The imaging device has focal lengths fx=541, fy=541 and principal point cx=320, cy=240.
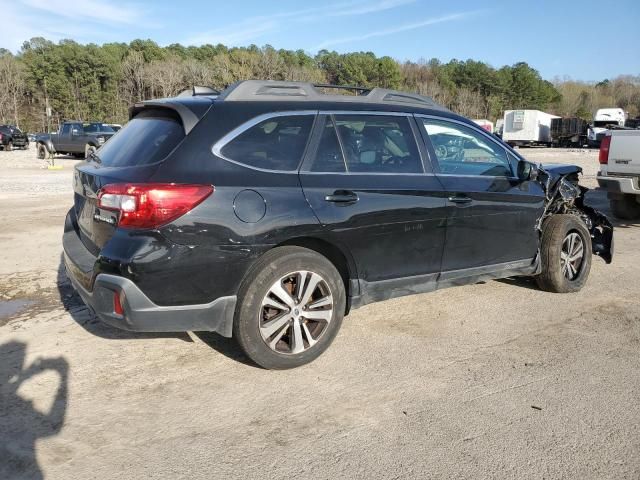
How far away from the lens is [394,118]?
4.18 m

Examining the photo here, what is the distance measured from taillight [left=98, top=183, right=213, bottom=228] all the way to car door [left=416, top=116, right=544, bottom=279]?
2064 millimetres

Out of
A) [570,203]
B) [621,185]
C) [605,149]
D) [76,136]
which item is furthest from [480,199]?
[76,136]

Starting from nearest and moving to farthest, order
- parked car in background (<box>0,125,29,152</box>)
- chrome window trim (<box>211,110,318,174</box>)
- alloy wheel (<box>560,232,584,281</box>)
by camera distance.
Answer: chrome window trim (<box>211,110,318,174</box>) < alloy wheel (<box>560,232,584,281</box>) < parked car in background (<box>0,125,29,152</box>)

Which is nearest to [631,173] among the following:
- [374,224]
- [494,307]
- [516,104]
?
[494,307]

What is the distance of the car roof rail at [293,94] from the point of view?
3.58m

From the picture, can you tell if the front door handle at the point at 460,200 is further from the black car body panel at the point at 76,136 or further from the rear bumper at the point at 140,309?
the black car body panel at the point at 76,136

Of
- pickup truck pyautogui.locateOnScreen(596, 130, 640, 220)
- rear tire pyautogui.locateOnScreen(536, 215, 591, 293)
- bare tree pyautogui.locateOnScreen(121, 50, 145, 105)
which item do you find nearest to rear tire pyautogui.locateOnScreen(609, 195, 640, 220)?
pickup truck pyautogui.locateOnScreen(596, 130, 640, 220)

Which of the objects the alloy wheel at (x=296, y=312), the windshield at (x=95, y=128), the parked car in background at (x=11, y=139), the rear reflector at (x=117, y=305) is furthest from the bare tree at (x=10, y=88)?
the alloy wheel at (x=296, y=312)

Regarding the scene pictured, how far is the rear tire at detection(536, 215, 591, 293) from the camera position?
5.13m

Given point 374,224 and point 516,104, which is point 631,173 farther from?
point 516,104

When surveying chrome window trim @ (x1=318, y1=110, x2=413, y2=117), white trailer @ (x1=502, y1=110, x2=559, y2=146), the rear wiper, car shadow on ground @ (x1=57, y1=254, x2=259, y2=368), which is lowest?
car shadow on ground @ (x1=57, y1=254, x2=259, y2=368)

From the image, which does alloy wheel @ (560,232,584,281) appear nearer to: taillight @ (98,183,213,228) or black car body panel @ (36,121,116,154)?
taillight @ (98,183,213,228)

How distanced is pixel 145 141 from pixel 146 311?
1121mm

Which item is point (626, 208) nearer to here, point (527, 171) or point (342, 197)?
point (527, 171)
